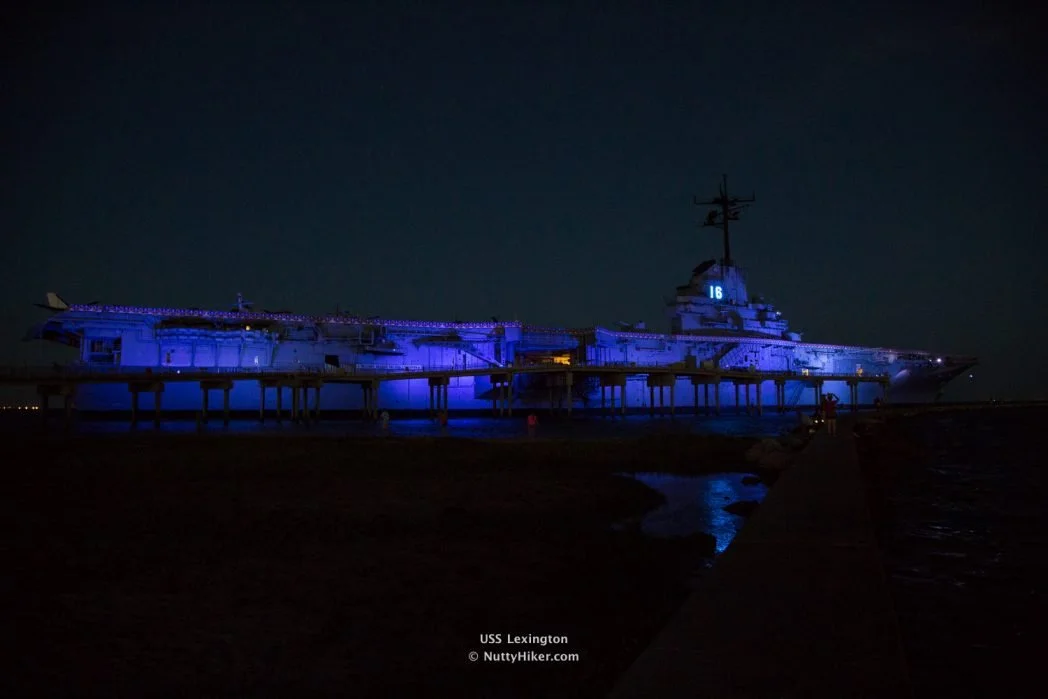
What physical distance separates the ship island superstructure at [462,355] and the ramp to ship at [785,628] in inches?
1402

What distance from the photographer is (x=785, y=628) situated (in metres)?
4.09

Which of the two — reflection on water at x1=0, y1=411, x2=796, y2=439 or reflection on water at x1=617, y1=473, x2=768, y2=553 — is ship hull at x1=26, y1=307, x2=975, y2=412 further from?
reflection on water at x1=617, y1=473, x2=768, y2=553

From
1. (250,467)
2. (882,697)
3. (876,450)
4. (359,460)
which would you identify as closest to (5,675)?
(882,697)

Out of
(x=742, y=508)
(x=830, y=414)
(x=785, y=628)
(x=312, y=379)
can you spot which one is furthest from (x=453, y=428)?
(x=785, y=628)

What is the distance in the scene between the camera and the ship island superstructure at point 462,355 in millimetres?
40094

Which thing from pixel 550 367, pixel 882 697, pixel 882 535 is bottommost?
pixel 882 535

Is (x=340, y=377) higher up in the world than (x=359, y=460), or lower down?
higher up

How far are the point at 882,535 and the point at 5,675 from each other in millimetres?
9403

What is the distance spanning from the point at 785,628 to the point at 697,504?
8.34 m

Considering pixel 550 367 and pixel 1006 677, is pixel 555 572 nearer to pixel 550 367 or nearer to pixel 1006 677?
pixel 1006 677

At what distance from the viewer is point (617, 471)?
1672 cm

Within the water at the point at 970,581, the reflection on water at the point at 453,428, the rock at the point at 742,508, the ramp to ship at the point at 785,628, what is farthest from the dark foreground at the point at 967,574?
the reflection on water at the point at 453,428

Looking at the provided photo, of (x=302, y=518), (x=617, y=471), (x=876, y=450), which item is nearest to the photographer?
(x=302, y=518)

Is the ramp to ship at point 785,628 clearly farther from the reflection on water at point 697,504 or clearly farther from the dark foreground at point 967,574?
the reflection on water at point 697,504
